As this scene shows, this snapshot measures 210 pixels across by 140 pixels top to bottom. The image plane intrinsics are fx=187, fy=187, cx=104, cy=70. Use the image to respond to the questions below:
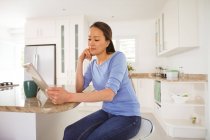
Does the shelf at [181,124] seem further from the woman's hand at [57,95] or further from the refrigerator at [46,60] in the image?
the refrigerator at [46,60]

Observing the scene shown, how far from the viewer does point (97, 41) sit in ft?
3.89

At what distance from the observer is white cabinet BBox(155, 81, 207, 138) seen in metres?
2.60

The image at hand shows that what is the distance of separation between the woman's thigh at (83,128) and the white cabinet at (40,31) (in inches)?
139

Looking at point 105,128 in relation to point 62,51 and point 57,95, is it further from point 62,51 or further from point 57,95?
point 62,51

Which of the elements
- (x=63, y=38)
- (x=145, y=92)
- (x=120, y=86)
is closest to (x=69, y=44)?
(x=63, y=38)

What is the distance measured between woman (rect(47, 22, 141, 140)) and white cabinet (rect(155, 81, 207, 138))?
6.00 feet

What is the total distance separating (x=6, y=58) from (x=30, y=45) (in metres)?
1.53

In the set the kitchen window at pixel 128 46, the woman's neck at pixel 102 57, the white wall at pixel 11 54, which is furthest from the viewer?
the white wall at pixel 11 54

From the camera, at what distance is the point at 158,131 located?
2.89m

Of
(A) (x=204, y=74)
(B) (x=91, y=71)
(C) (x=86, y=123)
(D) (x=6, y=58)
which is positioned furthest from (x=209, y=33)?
(D) (x=6, y=58)

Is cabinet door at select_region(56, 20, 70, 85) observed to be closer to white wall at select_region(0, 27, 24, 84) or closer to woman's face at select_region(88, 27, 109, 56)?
white wall at select_region(0, 27, 24, 84)

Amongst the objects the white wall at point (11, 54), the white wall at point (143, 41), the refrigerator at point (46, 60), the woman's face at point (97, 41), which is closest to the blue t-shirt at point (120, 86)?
the woman's face at point (97, 41)

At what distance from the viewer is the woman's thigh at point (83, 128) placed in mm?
1011

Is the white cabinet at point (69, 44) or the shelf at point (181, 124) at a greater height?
the white cabinet at point (69, 44)
